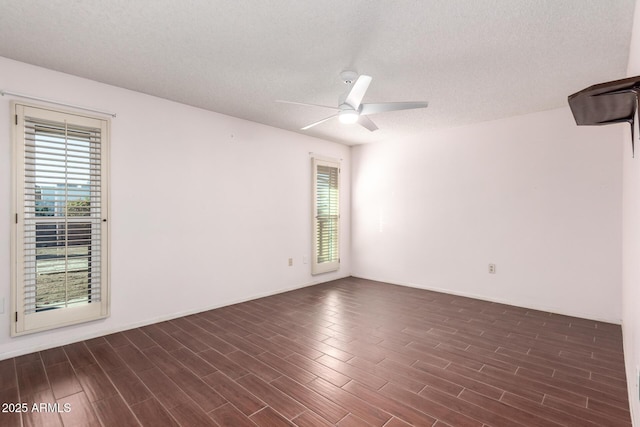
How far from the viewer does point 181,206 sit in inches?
152

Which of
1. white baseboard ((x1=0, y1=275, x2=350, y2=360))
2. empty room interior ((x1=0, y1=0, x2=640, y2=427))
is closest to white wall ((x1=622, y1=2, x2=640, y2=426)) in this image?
empty room interior ((x1=0, y1=0, x2=640, y2=427))

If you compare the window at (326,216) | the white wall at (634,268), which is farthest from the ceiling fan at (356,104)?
the window at (326,216)

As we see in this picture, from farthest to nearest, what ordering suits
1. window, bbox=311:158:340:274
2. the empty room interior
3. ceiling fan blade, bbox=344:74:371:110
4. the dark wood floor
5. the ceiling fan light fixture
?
window, bbox=311:158:340:274
the ceiling fan light fixture
ceiling fan blade, bbox=344:74:371:110
the empty room interior
the dark wood floor

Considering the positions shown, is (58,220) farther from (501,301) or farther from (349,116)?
(501,301)

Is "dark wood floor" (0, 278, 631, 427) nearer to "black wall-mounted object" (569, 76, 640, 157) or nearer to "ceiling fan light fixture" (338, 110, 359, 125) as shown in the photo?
"black wall-mounted object" (569, 76, 640, 157)

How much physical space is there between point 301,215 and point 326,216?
1.89 feet

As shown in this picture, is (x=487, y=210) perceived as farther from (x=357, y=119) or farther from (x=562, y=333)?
(x=357, y=119)

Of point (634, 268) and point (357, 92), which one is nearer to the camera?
point (634, 268)

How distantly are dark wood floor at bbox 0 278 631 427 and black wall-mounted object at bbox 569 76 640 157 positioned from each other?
1.81 metres

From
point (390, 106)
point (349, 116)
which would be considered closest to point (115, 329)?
point (349, 116)

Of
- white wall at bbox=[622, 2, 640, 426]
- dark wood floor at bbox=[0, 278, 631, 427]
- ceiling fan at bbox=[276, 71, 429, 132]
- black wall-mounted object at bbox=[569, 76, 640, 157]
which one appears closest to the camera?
black wall-mounted object at bbox=[569, 76, 640, 157]

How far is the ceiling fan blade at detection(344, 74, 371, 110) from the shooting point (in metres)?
2.57

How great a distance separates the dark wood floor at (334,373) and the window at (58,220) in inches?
15.6

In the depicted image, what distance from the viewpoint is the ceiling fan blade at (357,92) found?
8.43ft
